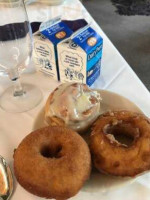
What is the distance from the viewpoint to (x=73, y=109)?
506 millimetres

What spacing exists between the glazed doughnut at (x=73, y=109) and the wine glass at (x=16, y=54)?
11 centimetres

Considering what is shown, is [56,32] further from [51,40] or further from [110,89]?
[110,89]

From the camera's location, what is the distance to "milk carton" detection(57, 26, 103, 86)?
568mm

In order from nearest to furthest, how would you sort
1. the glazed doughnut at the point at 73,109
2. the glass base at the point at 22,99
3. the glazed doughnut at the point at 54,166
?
the glazed doughnut at the point at 54,166 → the glazed doughnut at the point at 73,109 → the glass base at the point at 22,99

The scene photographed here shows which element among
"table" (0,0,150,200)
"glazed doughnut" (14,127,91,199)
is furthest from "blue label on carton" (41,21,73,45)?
"glazed doughnut" (14,127,91,199)

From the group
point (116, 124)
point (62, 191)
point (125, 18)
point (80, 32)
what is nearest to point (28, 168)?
point (62, 191)

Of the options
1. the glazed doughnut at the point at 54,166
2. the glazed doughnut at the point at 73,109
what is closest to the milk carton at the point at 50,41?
the glazed doughnut at the point at 73,109

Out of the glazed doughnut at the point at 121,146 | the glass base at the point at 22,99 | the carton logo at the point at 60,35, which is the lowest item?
the glass base at the point at 22,99

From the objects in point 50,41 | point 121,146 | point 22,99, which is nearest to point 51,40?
point 50,41

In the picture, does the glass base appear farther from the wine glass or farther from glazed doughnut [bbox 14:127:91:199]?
glazed doughnut [bbox 14:127:91:199]

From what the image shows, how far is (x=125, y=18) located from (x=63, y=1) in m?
1.34

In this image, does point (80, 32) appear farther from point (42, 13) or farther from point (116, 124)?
point (42, 13)

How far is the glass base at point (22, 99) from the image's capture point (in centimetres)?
61

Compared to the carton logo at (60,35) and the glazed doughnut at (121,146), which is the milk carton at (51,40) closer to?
the carton logo at (60,35)
